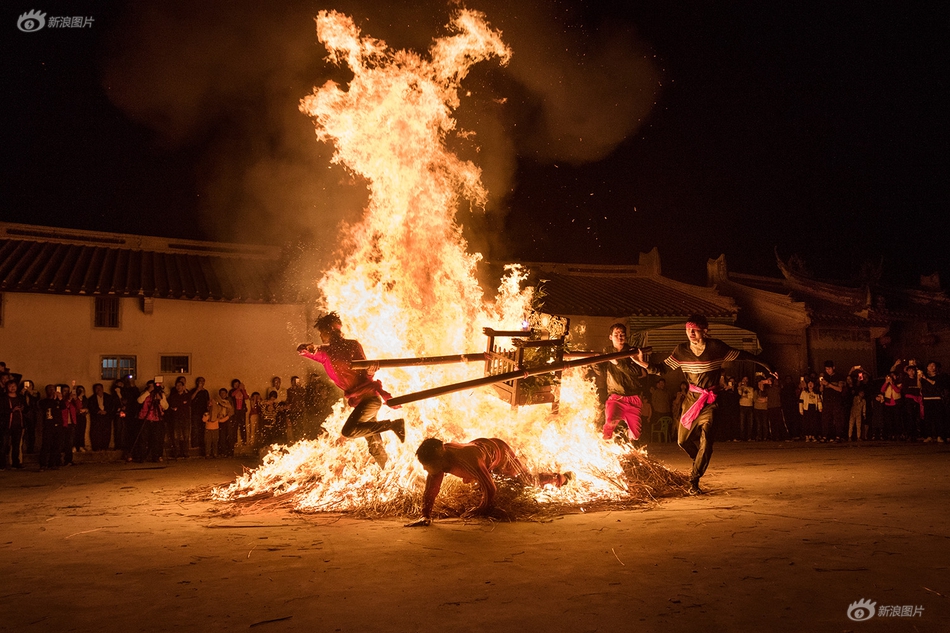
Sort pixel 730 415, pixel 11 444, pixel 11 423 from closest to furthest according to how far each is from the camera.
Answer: pixel 11 423
pixel 11 444
pixel 730 415

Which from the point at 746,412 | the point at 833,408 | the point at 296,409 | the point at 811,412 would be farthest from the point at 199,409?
the point at 833,408

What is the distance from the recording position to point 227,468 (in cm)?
1251

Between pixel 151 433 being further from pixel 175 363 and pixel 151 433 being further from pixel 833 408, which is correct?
pixel 833 408

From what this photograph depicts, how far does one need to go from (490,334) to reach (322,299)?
1068cm

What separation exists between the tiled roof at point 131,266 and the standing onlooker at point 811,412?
12.7m

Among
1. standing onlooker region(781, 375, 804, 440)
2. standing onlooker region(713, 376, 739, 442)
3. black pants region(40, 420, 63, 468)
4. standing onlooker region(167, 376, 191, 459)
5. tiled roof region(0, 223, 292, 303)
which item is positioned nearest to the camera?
black pants region(40, 420, 63, 468)

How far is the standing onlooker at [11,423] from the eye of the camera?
499 inches

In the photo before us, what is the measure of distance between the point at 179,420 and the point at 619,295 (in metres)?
12.4

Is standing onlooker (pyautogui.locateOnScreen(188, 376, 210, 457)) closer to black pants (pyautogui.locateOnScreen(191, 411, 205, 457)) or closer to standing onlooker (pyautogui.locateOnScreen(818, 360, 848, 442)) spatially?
black pants (pyautogui.locateOnScreen(191, 411, 205, 457))

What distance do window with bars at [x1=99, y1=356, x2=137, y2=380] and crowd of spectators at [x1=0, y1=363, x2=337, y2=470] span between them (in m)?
0.31

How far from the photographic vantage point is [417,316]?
9.21m

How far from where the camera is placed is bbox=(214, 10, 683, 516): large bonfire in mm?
8461

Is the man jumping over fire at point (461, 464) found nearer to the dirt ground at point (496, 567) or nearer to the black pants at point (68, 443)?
the dirt ground at point (496, 567)

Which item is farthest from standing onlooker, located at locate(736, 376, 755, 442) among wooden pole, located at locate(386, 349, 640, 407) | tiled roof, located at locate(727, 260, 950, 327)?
wooden pole, located at locate(386, 349, 640, 407)
